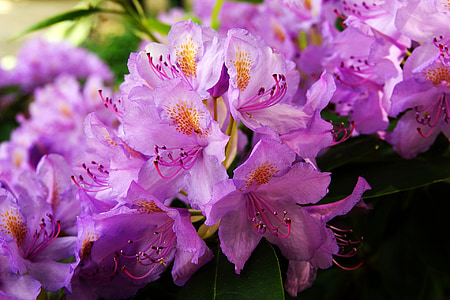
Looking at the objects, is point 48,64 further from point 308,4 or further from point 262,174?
point 262,174

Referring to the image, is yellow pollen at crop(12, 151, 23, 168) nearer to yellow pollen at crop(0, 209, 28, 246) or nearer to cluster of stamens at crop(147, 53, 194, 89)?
yellow pollen at crop(0, 209, 28, 246)

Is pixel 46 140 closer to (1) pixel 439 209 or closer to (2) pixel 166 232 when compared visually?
(2) pixel 166 232

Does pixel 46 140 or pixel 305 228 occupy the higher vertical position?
pixel 305 228

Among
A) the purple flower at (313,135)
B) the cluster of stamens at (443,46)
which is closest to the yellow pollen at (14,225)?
the purple flower at (313,135)

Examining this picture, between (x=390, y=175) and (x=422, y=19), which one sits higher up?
(x=422, y=19)

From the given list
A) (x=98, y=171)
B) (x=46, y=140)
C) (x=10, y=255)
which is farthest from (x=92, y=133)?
(x=46, y=140)

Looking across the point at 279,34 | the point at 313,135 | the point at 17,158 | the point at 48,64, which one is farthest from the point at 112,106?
the point at 48,64

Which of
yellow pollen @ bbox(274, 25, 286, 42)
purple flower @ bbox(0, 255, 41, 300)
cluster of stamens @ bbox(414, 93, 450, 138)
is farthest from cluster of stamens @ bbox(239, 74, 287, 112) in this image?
yellow pollen @ bbox(274, 25, 286, 42)
